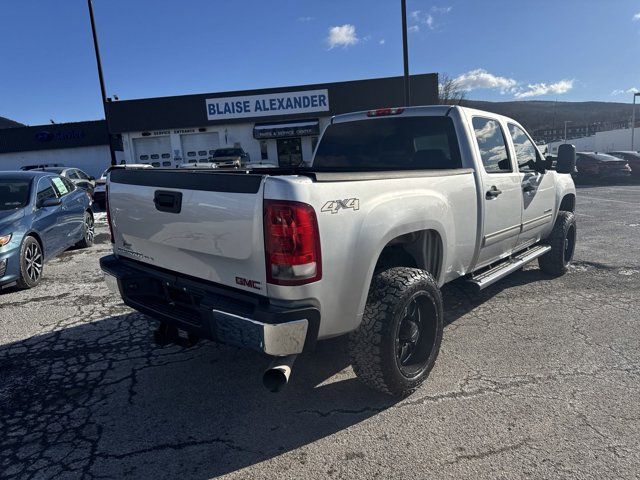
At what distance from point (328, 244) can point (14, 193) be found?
19.3ft

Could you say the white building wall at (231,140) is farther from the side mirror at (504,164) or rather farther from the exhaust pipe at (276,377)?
the exhaust pipe at (276,377)

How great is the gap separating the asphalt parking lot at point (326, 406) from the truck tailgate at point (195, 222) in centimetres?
95

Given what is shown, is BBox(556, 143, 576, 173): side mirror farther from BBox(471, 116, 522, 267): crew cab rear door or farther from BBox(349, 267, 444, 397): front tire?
BBox(349, 267, 444, 397): front tire

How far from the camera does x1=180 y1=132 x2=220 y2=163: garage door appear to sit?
2772 centimetres

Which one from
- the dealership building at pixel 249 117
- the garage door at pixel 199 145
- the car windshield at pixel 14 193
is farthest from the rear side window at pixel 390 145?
the garage door at pixel 199 145

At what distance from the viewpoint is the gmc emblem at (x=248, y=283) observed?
8.28 ft

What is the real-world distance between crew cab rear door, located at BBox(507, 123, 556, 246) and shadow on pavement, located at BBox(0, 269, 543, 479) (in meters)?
1.39

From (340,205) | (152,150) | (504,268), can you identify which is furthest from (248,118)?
(340,205)

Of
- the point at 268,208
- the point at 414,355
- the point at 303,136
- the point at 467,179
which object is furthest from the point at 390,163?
the point at 303,136

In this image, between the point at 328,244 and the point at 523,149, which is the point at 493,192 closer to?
the point at 523,149

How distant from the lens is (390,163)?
4.30m

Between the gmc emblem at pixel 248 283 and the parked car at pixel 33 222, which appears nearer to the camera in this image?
the gmc emblem at pixel 248 283

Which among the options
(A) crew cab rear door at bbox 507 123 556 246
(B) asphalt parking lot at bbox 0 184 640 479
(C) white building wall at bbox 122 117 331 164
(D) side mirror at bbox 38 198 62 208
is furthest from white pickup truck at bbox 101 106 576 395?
(C) white building wall at bbox 122 117 331 164

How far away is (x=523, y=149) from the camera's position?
5.14 meters
